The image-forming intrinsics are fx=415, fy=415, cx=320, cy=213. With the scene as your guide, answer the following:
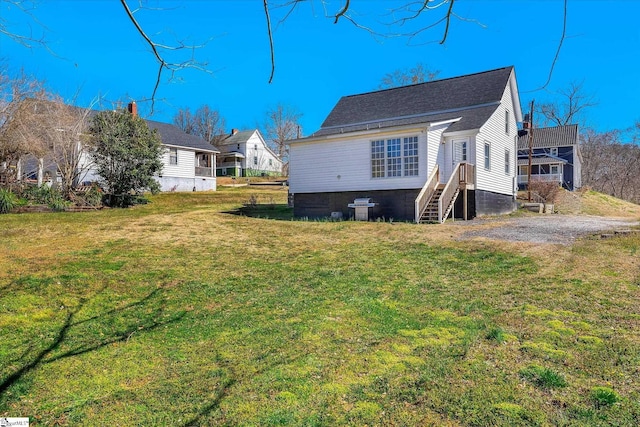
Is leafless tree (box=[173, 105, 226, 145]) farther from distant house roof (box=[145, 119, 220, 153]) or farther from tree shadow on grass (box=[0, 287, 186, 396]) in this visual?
tree shadow on grass (box=[0, 287, 186, 396])

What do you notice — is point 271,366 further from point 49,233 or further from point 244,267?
point 49,233

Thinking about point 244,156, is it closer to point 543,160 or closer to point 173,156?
point 173,156

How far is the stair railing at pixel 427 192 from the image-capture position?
15.0 m

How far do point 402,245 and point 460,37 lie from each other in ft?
26.6

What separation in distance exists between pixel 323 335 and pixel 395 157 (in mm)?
12716

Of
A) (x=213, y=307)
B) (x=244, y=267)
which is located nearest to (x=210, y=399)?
(x=213, y=307)

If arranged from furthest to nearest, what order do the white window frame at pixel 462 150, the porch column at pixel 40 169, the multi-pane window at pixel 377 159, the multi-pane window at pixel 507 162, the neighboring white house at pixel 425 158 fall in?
the multi-pane window at pixel 507 162 → the porch column at pixel 40 169 → the white window frame at pixel 462 150 → the multi-pane window at pixel 377 159 → the neighboring white house at pixel 425 158

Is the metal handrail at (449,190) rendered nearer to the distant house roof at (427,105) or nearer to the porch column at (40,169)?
the distant house roof at (427,105)

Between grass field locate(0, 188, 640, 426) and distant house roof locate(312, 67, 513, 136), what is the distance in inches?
429

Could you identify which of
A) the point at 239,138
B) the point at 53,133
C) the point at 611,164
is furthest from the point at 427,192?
the point at 611,164

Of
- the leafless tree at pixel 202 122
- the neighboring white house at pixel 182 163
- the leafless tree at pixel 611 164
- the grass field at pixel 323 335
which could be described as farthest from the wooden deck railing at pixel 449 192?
the leafless tree at pixel 202 122

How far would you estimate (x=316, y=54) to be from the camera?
3.13 meters

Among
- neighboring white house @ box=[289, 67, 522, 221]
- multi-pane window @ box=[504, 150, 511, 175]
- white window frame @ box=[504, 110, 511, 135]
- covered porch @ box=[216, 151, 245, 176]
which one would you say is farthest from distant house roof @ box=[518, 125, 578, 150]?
covered porch @ box=[216, 151, 245, 176]

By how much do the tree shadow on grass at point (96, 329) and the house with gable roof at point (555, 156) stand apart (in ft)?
118
